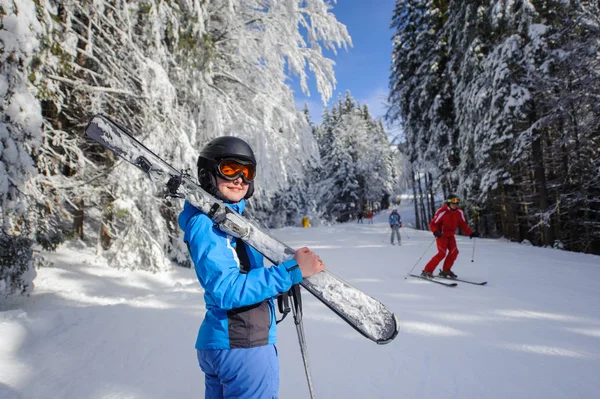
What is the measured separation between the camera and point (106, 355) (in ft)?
11.9

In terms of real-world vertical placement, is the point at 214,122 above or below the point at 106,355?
above

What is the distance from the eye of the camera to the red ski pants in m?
7.08

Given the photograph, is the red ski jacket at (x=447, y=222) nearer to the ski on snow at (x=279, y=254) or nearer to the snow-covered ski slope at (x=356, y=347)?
the snow-covered ski slope at (x=356, y=347)

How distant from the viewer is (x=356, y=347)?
12.5 ft

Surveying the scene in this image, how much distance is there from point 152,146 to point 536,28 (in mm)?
13566

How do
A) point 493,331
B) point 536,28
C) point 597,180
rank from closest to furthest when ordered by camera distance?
point 493,331
point 597,180
point 536,28

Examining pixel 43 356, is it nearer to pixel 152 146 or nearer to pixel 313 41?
pixel 152 146

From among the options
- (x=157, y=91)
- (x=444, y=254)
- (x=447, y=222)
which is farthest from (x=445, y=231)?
(x=157, y=91)

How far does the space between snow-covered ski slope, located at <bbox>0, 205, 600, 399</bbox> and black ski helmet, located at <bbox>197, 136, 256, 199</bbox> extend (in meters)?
2.32

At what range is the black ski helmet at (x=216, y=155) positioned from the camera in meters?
1.79

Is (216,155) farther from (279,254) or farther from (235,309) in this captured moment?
(235,309)

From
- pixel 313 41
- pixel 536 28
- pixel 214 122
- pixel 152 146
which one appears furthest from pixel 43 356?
pixel 536 28

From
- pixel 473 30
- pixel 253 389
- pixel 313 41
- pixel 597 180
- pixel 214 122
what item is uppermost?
pixel 473 30

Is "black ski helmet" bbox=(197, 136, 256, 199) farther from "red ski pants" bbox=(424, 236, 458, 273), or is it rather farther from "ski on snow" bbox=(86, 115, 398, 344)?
"red ski pants" bbox=(424, 236, 458, 273)
